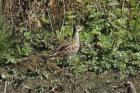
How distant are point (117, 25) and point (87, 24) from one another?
0.49 metres

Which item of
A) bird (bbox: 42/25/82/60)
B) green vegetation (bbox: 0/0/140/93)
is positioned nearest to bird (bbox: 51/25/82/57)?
bird (bbox: 42/25/82/60)

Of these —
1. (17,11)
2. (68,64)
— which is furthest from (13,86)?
(17,11)

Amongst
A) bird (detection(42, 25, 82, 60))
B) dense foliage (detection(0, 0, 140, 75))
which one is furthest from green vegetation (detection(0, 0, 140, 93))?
bird (detection(42, 25, 82, 60))

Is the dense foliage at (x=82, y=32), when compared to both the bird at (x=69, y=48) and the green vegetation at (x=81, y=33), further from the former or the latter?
the bird at (x=69, y=48)

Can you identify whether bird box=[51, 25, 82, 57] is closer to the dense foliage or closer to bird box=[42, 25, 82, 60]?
bird box=[42, 25, 82, 60]

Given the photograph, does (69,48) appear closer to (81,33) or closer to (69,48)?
(69,48)

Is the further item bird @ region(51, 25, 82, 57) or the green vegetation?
the green vegetation

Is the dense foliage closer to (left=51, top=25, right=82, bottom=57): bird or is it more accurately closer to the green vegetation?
the green vegetation

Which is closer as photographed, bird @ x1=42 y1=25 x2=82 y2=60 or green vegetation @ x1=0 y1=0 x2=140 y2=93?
bird @ x1=42 y1=25 x2=82 y2=60

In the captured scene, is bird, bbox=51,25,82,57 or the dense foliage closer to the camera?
bird, bbox=51,25,82,57

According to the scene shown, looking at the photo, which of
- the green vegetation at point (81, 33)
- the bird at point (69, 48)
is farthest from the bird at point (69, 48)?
the green vegetation at point (81, 33)

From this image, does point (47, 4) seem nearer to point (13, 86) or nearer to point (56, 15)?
point (56, 15)

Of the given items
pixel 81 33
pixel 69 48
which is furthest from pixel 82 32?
pixel 69 48

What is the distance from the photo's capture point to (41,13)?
32.3ft
